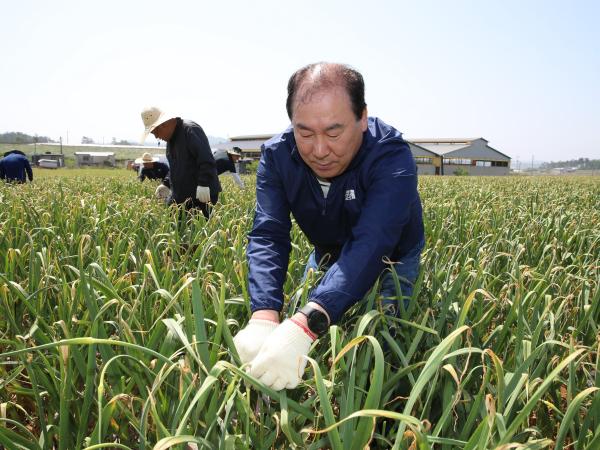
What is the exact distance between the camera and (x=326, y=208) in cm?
202

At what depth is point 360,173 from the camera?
1829 mm

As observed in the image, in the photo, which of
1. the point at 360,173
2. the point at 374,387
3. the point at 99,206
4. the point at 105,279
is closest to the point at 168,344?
the point at 105,279

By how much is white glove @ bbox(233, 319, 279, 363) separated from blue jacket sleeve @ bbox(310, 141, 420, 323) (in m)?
0.19

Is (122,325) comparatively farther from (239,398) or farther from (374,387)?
(374,387)

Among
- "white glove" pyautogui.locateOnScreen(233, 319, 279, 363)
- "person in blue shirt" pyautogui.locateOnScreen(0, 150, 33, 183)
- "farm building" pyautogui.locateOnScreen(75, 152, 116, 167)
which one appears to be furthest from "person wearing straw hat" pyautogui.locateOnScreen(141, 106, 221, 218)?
"farm building" pyautogui.locateOnScreen(75, 152, 116, 167)

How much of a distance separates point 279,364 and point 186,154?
371 cm

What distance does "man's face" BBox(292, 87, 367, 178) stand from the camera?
1.54 meters

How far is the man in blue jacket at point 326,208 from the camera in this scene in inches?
52.6

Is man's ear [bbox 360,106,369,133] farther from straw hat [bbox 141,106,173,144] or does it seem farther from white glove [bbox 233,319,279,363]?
straw hat [bbox 141,106,173,144]

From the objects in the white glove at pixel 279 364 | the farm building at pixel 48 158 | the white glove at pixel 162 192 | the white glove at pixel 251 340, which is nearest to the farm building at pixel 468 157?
the farm building at pixel 48 158

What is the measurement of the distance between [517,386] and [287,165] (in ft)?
4.18

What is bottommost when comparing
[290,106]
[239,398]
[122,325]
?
[239,398]

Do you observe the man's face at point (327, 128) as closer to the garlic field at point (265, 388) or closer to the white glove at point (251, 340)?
the garlic field at point (265, 388)

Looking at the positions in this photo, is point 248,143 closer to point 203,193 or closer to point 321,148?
point 203,193
